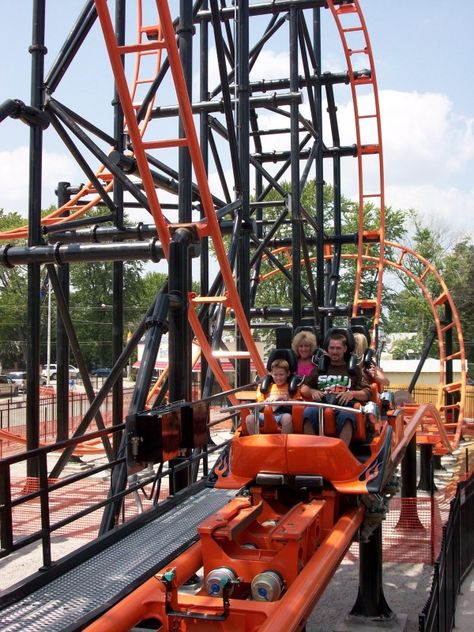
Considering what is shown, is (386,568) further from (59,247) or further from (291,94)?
(291,94)

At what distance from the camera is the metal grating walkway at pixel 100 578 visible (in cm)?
324

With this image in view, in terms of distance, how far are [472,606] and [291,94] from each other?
23.0 feet

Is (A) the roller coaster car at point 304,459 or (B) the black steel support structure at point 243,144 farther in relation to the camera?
(B) the black steel support structure at point 243,144

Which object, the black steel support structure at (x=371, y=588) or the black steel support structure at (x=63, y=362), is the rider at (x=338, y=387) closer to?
the black steel support structure at (x=371, y=588)

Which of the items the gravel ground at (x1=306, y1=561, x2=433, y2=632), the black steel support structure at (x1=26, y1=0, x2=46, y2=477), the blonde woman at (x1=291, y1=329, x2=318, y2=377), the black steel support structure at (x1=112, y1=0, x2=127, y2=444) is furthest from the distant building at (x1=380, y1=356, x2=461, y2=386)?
the blonde woman at (x1=291, y1=329, x2=318, y2=377)

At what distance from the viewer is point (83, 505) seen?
8523 mm

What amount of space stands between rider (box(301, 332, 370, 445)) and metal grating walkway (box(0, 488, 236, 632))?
943 mm

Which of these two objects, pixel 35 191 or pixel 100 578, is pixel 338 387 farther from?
pixel 35 191

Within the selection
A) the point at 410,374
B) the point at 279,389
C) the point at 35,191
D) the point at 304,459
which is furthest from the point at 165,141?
the point at 410,374

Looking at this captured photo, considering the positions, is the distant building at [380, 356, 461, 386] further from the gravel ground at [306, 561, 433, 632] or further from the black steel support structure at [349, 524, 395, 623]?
the black steel support structure at [349, 524, 395, 623]

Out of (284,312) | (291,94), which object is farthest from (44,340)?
(291,94)

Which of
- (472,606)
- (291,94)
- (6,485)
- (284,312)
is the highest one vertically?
(291,94)

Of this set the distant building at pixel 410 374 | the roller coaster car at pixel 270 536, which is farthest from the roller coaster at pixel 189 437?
the distant building at pixel 410 374

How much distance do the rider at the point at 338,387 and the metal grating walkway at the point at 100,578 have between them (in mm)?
943
